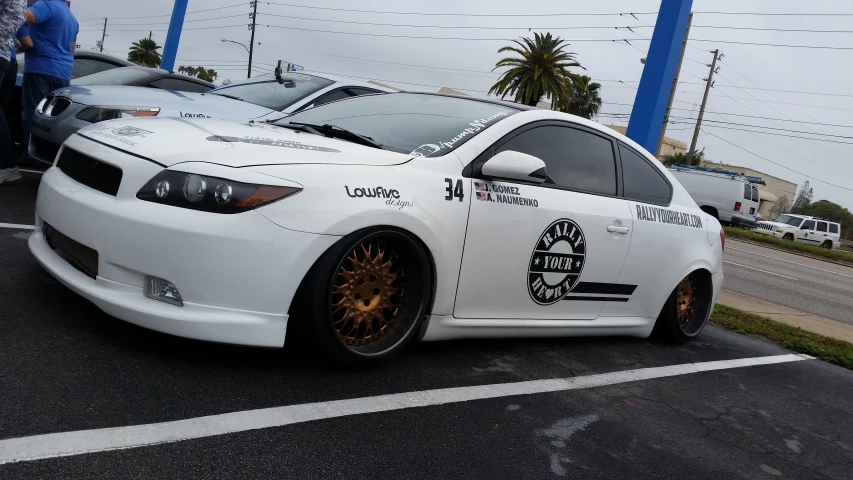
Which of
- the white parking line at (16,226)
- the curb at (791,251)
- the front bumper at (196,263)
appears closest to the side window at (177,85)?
the white parking line at (16,226)

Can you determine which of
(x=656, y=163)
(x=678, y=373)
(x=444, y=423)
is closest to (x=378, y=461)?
(x=444, y=423)

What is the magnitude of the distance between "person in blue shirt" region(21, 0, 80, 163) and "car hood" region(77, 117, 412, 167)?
3.60 meters

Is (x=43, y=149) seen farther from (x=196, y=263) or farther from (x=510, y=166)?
(x=510, y=166)

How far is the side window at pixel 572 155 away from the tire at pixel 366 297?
2.88 feet

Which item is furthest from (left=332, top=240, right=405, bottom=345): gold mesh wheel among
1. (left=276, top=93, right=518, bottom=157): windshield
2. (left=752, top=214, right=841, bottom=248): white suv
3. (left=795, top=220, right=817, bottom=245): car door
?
(left=795, top=220, right=817, bottom=245): car door

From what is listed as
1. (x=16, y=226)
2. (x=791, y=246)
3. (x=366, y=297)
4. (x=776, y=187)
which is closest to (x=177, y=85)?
(x=16, y=226)

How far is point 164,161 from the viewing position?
312 centimetres

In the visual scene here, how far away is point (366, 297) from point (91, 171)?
134cm

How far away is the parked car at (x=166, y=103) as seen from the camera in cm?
622

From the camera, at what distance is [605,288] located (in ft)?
15.3

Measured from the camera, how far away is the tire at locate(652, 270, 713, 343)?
538cm

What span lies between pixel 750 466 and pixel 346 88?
5.34 metres

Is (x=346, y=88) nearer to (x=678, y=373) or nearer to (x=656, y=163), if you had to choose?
(x=656, y=163)

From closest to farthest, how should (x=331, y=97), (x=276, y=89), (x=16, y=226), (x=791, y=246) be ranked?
(x=16, y=226) → (x=331, y=97) → (x=276, y=89) → (x=791, y=246)
